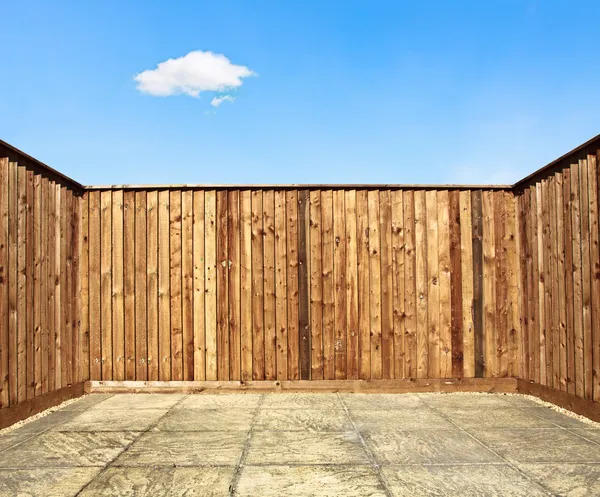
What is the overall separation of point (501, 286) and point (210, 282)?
128 inches

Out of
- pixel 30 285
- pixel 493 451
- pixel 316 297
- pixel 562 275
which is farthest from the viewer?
pixel 316 297

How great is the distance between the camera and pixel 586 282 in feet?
12.4

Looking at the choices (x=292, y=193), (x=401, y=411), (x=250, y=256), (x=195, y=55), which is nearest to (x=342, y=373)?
(x=401, y=411)

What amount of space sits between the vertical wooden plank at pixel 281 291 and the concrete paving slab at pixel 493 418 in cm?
167

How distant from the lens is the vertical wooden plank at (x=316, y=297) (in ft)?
15.7

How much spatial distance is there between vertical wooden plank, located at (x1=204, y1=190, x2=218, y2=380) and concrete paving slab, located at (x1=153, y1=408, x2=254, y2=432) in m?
0.79

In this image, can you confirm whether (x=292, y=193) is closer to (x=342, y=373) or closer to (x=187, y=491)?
(x=342, y=373)

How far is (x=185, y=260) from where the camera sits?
4859mm

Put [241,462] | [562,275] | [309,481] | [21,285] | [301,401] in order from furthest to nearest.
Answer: [301,401]
[562,275]
[21,285]
[241,462]
[309,481]

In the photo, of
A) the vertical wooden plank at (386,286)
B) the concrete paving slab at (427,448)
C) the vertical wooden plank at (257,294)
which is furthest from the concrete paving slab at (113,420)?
the vertical wooden plank at (386,286)

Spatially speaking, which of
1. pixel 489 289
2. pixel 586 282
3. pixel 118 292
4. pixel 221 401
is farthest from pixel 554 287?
pixel 118 292

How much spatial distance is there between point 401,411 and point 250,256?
2212 millimetres

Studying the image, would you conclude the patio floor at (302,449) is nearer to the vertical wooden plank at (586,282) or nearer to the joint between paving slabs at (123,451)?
the joint between paving slabs at (123,451)

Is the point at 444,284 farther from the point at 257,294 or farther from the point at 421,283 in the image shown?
the point at 257,294
